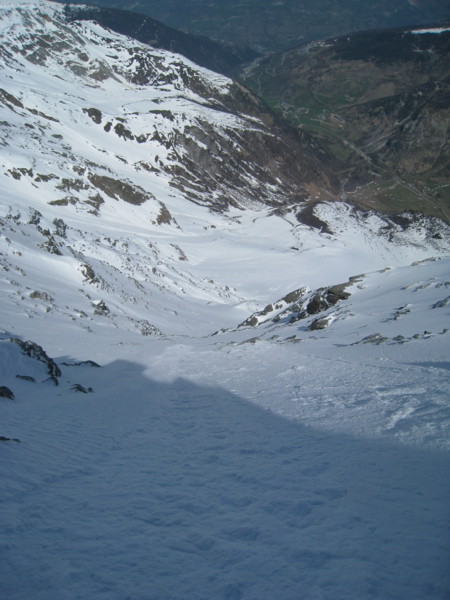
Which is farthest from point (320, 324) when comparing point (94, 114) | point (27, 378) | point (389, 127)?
point (389, 127)

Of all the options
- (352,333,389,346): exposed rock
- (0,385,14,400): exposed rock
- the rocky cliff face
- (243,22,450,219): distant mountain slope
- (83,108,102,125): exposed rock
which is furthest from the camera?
(243,22,450,219): distant mountain slope

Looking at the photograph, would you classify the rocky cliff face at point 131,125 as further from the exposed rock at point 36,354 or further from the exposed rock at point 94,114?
the exposed rock at point 36,354

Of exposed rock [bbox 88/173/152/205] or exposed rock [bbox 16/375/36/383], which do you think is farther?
exposed rock [bbox 88/173/152/205]

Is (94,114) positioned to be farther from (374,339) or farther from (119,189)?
(374,339)

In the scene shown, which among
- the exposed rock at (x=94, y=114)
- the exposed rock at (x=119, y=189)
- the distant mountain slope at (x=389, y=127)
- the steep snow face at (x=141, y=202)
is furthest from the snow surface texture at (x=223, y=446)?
the distant mountain slope at (x=389, y=127)

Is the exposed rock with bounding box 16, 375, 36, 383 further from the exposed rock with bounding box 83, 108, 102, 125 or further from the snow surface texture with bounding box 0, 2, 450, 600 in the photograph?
the exposed rock with bounding box 83, 108, 102, 125

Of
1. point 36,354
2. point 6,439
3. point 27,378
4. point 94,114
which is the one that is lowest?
point 27,378

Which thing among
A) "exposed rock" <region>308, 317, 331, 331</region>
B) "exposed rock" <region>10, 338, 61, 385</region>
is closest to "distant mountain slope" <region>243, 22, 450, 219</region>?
"exposed rock" <region>308, 317, 331, 331</region>

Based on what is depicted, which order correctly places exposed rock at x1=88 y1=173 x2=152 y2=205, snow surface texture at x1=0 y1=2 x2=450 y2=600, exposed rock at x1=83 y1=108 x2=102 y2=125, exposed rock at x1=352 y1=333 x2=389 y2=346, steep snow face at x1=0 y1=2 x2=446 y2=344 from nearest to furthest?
snow surface texture at x1=0 y1=2 x2=450 y2=600
exposed rock at x1=352 y1=333 x2=389 y2=346
steep snow face at x1=0 y1=2 x2=446 y2=344
exposed rock at x1=88 y1=173 x2=152 y2=205
exposed rock at x1=83 y1=108 x2=102 y2=125

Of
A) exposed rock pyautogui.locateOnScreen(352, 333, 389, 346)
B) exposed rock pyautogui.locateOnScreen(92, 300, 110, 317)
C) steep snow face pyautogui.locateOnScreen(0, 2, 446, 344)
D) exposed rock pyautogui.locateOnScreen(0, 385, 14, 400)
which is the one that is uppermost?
steep snow face pyautogui.locateOnScreen(0, 2, 446, 344)

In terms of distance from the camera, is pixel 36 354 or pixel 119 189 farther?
pixel 119 189

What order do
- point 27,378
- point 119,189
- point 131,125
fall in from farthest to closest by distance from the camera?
point 131,125
point 119,189
point 27,378

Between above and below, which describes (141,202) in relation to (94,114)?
below

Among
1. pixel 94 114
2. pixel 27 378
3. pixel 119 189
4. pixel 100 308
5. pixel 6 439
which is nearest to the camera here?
pixel 6 439
